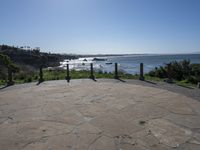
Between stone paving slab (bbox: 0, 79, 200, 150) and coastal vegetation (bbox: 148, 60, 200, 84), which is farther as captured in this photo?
coastal vegetation (bbox: 148, 60, 200, 84)

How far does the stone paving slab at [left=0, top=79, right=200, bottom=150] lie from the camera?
3477 mm

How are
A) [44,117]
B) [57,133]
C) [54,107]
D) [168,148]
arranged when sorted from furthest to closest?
[54,107] → [44,117] → [57,133] → [168,148]

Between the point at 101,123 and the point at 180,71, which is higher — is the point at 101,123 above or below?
below

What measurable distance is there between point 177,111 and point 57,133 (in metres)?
2.91

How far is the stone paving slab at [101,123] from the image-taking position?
3477mm

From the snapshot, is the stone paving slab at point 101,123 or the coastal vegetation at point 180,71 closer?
the stone paving slab at point 101,123

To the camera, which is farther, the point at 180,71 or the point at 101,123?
the point at 180,71

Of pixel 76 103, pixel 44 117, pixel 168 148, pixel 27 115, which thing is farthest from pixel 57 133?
pixel 76 103

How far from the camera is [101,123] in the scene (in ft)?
14.5

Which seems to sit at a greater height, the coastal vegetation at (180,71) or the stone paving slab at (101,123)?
the coastal vegetation at (180,71)

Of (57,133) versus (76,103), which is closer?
(57,133)

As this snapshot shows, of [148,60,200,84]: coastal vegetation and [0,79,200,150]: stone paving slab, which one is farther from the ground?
[148,60,200,84]: coastal vegetation

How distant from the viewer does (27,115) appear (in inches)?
200

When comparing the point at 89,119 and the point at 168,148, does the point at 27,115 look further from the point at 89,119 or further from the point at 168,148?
the point at 168,148
